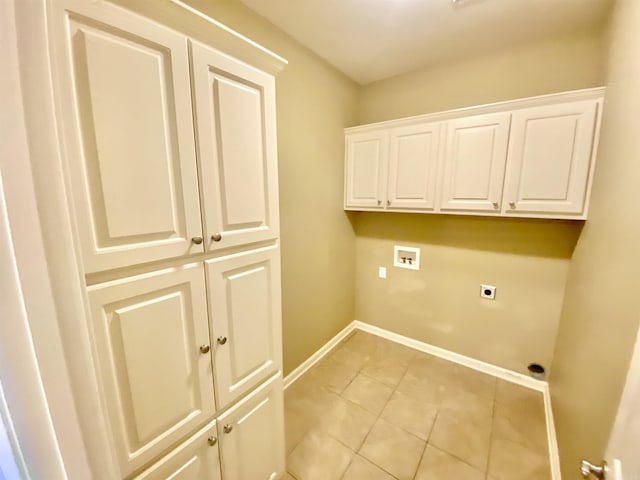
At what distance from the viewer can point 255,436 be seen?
4.02ft

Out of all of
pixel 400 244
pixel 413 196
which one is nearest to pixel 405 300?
pixel 400 244

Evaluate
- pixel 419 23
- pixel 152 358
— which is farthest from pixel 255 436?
pixel 419 23

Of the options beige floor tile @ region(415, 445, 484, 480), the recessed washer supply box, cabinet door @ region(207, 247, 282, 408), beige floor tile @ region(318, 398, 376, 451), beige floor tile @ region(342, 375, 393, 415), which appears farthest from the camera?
the recessed washer supply box

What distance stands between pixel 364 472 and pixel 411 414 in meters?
0.56

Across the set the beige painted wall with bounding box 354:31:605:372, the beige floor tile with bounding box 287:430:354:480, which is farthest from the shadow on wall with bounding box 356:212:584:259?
the beige floor tile with bounding box 287:430:354:480

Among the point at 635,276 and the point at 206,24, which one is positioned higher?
the point at 206,24

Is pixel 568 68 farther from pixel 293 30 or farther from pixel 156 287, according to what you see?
pixel 156 287

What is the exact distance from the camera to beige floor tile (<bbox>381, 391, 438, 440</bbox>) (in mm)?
1761

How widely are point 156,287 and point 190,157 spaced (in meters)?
0.44

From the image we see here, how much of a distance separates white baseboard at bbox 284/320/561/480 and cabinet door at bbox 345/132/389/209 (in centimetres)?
140

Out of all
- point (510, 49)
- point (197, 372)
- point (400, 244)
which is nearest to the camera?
point (197, 372)

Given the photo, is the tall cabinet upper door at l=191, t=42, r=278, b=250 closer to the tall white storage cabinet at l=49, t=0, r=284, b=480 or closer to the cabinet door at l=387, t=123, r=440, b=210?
the tall white storage cabinet at l=49, t=0, r=284, b=480

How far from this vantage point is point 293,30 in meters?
1.77

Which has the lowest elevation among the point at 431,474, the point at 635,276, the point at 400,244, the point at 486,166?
the point at 431,474
